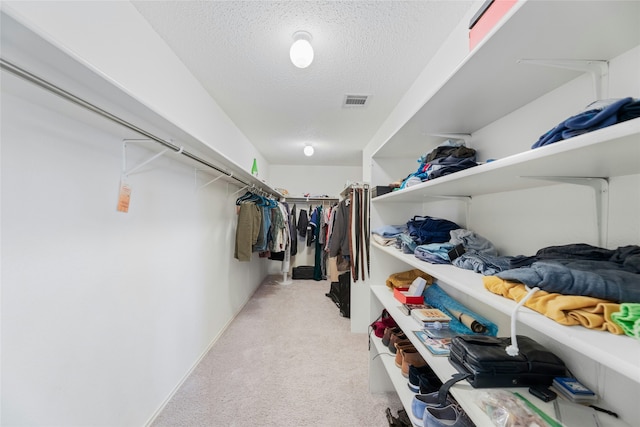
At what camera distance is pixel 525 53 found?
68 cm

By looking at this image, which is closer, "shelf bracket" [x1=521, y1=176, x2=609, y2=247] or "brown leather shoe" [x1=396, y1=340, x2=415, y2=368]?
"shelf bracket" [x1=521, y1=176, x2=609, y2=247]

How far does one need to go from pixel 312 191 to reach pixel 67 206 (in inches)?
180

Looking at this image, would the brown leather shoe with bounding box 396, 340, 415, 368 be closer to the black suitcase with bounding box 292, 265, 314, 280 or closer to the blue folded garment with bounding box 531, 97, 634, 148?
the blue folded garment with bounding box 531, 97, 634, 148

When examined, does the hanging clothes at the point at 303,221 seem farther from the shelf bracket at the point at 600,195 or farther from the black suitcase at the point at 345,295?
the shelf bracket at the point at 600,195

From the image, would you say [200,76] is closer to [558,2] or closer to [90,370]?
[90,370]

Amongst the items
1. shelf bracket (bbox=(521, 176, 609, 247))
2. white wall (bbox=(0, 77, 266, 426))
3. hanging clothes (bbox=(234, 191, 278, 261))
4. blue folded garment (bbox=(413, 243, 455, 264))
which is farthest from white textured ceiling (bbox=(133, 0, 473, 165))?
blue folded garment (bbox=(413, 243, 455, 264))

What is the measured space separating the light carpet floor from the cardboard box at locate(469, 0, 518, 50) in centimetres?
208

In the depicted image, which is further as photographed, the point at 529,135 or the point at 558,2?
the point at 529,135

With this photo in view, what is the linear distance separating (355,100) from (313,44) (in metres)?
0.85

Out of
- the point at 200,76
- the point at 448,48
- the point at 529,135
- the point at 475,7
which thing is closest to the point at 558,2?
the point at 529,135

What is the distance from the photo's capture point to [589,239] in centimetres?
73

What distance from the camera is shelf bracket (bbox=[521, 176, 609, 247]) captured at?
2.27ft

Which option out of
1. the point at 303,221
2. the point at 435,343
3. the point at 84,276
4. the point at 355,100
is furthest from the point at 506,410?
the point at 303,221

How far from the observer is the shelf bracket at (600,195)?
691 millimetres
